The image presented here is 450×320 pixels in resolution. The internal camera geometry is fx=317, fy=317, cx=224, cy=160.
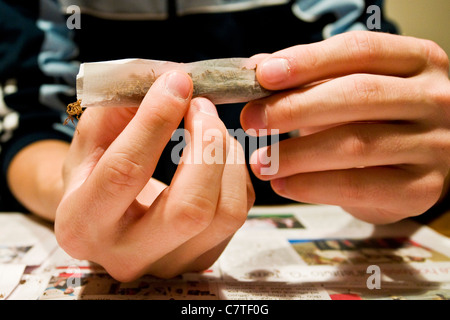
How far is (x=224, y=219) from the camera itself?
0.43 m

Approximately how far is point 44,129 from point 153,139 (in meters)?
0.70

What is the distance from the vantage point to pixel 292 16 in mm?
1048

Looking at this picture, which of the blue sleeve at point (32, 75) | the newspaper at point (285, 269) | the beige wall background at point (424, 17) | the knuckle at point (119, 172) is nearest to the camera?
the knuckle at point (119, 172)

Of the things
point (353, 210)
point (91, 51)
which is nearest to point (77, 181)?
point (353, 210)

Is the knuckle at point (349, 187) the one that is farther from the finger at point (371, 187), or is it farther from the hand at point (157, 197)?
the hand at point (157, 197)

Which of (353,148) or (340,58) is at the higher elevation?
(340,58)

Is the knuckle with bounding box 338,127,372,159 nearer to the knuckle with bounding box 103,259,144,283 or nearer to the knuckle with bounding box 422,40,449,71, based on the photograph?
the knuckle with bounding box 422,40,449,71

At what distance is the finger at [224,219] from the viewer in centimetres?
43

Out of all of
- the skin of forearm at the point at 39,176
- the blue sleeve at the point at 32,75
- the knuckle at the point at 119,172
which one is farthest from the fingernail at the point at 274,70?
the blue sleeve at the point at 32,75

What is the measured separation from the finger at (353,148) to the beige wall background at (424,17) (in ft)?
2.23

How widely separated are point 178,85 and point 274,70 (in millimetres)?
130

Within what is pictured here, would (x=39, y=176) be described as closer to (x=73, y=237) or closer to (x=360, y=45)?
(x=73, y=237)

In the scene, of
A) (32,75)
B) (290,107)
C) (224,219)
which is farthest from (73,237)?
(32,75)
